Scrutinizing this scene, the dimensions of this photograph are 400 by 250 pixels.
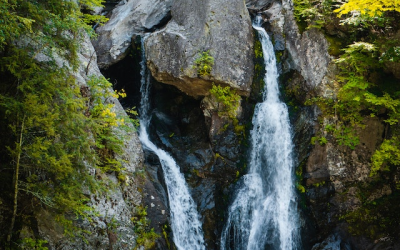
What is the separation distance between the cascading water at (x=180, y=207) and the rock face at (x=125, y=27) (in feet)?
12.6

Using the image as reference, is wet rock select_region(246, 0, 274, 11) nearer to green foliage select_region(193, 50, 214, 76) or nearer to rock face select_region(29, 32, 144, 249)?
green foliage select_region(193, 50, 214, 76)

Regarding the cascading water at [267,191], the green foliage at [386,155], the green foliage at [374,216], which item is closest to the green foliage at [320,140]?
the cascading water at [267,191]

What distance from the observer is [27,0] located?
15.7 feet

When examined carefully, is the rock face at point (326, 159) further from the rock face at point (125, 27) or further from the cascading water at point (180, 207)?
the rock face at point (125, 27)

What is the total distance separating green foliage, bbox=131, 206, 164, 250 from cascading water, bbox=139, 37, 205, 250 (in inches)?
57.5

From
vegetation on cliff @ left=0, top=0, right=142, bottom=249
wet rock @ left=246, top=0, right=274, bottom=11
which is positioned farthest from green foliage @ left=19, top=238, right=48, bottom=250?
wet rock @ left=246, top=0, right=274, bottom=11

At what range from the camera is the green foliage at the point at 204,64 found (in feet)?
34.9

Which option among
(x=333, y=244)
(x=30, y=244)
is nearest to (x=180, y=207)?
(x=333, y=244)

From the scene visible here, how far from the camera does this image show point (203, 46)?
11.1 meters

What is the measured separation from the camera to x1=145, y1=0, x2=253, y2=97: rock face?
35.7ft

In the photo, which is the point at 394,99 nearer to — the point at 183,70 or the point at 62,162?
the point at 183,70

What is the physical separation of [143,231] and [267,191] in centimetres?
471

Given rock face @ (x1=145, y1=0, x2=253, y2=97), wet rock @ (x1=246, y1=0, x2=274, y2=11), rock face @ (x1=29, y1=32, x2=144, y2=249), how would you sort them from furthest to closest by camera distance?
1. wet rock @ (x1=246, y1=0, x2=274, y2=11)
2. rock face @ (x1=145, y1=0, x2=253, y2=97)
3. rock face @ (x1=29, y1=32, x2=144, y2=249)

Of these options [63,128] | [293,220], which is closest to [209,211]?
[293,220]
